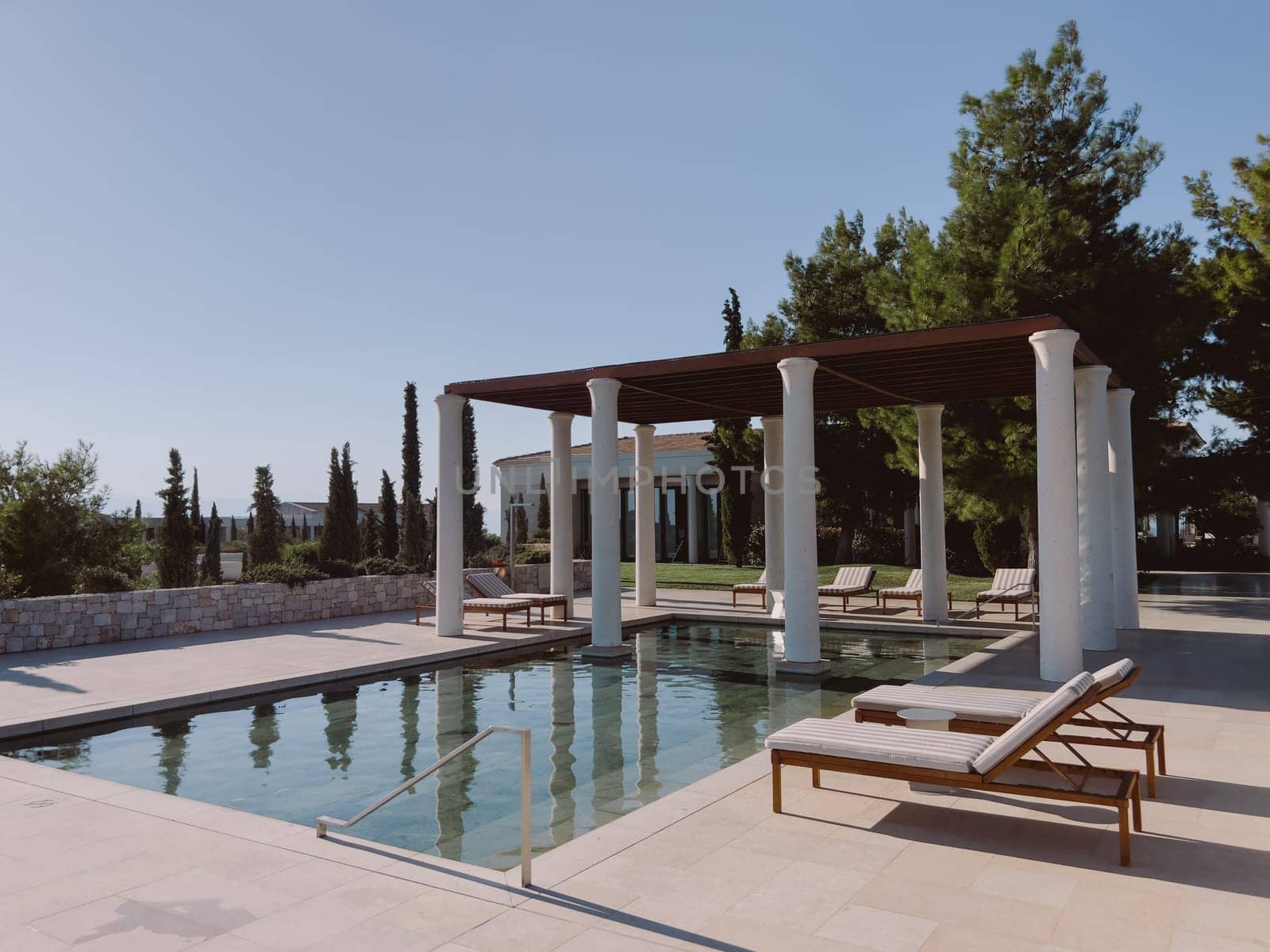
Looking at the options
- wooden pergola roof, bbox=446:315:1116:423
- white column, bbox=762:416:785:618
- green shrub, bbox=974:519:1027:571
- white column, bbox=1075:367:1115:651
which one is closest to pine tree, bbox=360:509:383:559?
wooden pergola roof, bbox=446:315:1116:423

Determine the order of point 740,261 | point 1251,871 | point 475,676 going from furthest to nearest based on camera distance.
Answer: point 740,261 < point 475,676 < point 1251,871

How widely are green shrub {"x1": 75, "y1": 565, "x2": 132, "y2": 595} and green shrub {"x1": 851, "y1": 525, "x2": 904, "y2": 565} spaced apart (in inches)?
896

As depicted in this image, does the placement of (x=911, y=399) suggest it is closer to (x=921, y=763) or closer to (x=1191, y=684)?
(x=1191, y=684)

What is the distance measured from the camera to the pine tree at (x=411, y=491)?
3209 centimetres

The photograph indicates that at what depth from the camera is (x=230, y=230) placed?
56.1 ft

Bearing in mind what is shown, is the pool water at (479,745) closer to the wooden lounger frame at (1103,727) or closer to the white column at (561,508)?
the wooden lounger frame at (1103,727)

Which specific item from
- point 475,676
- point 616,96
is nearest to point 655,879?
point 475,676

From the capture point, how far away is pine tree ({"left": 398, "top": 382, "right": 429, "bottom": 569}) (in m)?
32.1

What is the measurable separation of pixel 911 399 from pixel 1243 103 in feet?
45.0

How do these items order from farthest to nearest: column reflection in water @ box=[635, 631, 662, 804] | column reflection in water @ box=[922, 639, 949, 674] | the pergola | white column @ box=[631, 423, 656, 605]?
white column @ box=[631, 423, 656, 605] < column reflection in water @ box=[922, 639, 949, 674] < the pergola < column reflection in water @ box=[635, 631, 662, 804]

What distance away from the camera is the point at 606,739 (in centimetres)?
855

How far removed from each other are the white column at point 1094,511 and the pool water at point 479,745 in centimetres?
206

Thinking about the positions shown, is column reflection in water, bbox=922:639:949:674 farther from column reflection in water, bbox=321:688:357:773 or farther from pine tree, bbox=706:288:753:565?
pine tree, bbox=706:288:753:565

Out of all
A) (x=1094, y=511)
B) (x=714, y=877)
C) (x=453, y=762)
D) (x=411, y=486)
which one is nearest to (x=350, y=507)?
(x=411, y=486)
